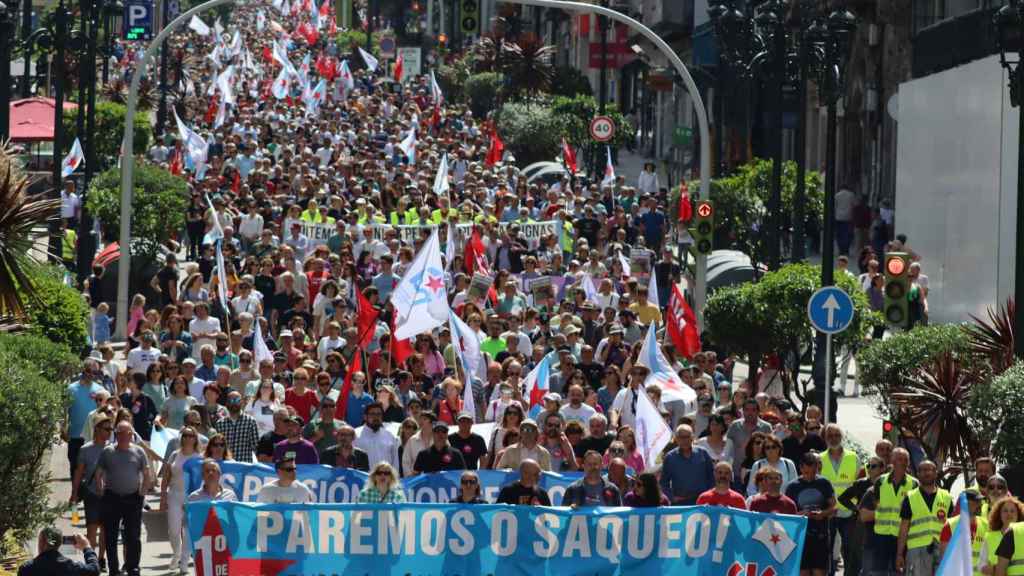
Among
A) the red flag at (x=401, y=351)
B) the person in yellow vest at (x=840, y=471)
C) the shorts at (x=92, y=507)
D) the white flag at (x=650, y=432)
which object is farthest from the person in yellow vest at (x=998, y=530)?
the red flag at (x=401, y=351)

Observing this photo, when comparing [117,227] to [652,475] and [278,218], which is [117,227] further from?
[652,475]

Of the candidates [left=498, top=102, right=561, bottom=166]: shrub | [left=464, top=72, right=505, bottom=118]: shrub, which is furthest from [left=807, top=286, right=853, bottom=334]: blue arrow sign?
[left=464, top=72, right=505, bottom=118]: shrub

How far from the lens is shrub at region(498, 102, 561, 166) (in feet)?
170

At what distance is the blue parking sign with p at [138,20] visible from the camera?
3803cm

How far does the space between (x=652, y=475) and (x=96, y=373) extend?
622cm

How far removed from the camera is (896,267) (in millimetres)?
19984

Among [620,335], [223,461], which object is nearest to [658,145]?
[620,335]

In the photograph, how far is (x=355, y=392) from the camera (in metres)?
18.0

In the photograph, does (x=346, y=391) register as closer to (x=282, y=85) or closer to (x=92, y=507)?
(x=92, y=507)

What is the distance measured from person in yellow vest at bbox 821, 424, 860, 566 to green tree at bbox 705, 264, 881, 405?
6153 mm

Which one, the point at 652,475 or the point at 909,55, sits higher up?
the point at 909,55

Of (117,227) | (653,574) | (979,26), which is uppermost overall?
(979,26)

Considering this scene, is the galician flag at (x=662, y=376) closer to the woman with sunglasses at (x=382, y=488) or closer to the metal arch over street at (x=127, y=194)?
the woman with sunglasses at (x=382, y=488)

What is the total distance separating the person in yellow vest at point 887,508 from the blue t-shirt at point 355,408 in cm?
497
